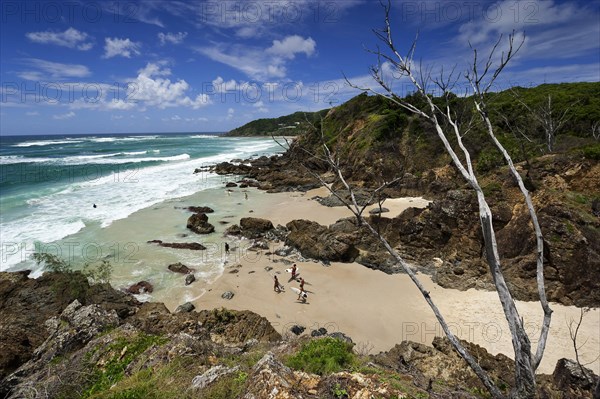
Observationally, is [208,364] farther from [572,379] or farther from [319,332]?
[572,379]

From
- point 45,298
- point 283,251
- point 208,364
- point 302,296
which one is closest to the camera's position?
point 208,364

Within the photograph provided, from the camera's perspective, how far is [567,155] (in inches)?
645

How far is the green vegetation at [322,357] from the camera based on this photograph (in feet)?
21.3

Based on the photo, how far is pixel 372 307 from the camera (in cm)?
1355

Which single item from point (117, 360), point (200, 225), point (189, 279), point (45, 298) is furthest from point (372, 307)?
point (200, 225)

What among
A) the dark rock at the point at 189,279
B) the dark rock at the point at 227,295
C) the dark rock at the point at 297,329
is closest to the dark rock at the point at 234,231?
the dark rock at the point at 189,279

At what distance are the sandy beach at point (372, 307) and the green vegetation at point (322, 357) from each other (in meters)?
4.01

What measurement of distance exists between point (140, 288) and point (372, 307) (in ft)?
35.8

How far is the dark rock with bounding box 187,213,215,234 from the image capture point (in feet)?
74.3

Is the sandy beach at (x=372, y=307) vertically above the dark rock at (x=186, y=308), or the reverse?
the sandy beach at (x=372, y=307)

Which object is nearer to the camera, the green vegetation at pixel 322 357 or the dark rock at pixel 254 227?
the green vegetation at pixel 322 357

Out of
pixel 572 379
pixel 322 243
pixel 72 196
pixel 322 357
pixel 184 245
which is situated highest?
pixel 322 357

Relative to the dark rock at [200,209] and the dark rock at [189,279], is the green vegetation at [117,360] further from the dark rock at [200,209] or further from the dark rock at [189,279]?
the dark rock at [200,209]

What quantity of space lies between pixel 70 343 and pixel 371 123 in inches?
1588
